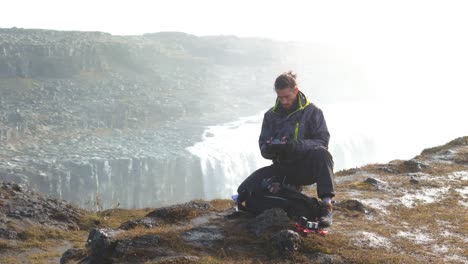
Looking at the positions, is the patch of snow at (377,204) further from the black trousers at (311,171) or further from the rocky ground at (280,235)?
the black trousers at (311,171)

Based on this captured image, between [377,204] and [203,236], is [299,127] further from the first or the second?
[377,204]

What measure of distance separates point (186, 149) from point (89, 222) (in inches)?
3869

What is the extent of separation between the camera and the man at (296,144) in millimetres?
9883

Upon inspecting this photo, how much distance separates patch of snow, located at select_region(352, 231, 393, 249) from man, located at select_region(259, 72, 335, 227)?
70 centimetres

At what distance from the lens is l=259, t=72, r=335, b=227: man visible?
9.88 m

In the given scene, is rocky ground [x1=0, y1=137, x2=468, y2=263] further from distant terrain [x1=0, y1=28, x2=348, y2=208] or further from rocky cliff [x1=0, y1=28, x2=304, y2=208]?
rocky cliff [x1=0, y1=28, x2=304, y2=208]

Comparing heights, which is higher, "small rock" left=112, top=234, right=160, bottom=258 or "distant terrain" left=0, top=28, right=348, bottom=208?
"small rock" left=112, top=234, right=160, bottom=258

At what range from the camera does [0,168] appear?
91062 mm

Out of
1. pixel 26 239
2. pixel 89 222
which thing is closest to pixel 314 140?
pixel 26 239

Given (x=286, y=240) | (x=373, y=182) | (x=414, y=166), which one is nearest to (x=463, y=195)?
(x=373, y=182)

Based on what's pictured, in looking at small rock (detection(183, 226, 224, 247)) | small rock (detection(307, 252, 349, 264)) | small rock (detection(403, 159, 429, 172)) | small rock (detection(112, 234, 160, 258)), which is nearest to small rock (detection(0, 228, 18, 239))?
small rock (detection(112, 234, 160, 258))

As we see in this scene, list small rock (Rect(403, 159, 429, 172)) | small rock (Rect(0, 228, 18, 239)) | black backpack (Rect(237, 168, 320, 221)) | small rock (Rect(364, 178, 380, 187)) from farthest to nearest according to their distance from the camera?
1. small rock (Rect(403, 159, 429, 172))
2. small rock (Rect(364, 178, 380, 187))
3. small rock (Rect(0, 228, 18, 239))
4. black backpack (Rect(237, 168, 320, 221))

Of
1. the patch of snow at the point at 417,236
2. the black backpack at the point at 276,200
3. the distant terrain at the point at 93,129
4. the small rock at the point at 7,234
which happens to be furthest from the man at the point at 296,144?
the distant terrain at the point at 93,129

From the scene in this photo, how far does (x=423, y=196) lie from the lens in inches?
599
